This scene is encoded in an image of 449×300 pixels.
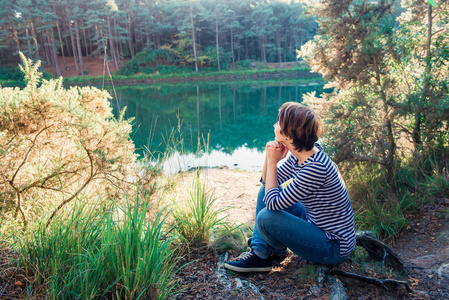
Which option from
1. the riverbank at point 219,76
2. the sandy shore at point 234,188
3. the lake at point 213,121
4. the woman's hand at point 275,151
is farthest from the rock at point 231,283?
the riverbank at point 219,76

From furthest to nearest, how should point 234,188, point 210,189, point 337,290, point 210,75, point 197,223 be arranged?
point 210,75, point 234,188, point 210,189, point 197,223, point 337,290

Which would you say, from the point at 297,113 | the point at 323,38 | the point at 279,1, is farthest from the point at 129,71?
the point at 297,113

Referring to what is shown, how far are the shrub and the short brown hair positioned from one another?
1456 millimetres

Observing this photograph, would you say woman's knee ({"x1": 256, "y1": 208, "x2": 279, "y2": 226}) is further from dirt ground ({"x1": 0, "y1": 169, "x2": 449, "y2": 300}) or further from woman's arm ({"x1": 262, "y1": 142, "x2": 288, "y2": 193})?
dirt ground ({"x1": 0, "y1": 169, "x2": 449, "y2": 300})

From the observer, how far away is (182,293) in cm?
158

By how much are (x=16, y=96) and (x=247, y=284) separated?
2118 millimetres

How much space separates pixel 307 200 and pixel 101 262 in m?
1.03

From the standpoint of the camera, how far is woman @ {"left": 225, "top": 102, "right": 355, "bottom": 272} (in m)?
1.60

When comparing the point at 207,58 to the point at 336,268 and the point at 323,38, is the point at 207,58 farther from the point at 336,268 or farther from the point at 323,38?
the point at 336,268

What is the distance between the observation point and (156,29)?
3161 cm

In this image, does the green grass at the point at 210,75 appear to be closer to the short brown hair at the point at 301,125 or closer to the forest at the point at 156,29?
the forest at the point at 156,29

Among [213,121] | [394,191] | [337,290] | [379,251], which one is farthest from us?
[213,121]

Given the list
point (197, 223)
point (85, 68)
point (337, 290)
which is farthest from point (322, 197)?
point (85, 68)

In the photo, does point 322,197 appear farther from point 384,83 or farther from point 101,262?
point 384,83
